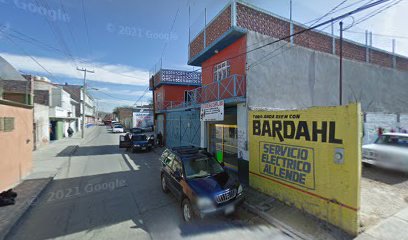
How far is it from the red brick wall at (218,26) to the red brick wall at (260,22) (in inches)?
20.8

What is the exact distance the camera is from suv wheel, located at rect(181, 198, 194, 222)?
190 inches

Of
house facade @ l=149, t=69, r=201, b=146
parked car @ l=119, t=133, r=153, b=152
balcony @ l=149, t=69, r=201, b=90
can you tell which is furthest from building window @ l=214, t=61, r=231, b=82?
balcony @ l=149, t=69, r=201, b=90

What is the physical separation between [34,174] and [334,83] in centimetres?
1622

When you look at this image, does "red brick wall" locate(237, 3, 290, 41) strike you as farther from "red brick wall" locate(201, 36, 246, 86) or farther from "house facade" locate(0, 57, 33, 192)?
"house facade" locate(0, 57, 33, 192)

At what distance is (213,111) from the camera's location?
29.3 ft

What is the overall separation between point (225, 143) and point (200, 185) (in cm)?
562

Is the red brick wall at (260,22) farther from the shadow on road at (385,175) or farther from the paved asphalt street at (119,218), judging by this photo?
the paved asphalt street at (119,218)

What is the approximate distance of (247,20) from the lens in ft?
28.0

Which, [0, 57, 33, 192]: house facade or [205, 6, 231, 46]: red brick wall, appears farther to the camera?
[205, 6, 231, 46]: red brick wall

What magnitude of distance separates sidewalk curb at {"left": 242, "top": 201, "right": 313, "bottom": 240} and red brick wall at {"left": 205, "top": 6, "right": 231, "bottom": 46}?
23.8 ft

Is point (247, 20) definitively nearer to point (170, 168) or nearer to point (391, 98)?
point (170, 168)

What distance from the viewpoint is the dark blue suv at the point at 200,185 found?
15.1 ft

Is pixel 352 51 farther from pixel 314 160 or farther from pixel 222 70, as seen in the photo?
pixel 314 160

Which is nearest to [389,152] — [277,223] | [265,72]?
[265,72]
